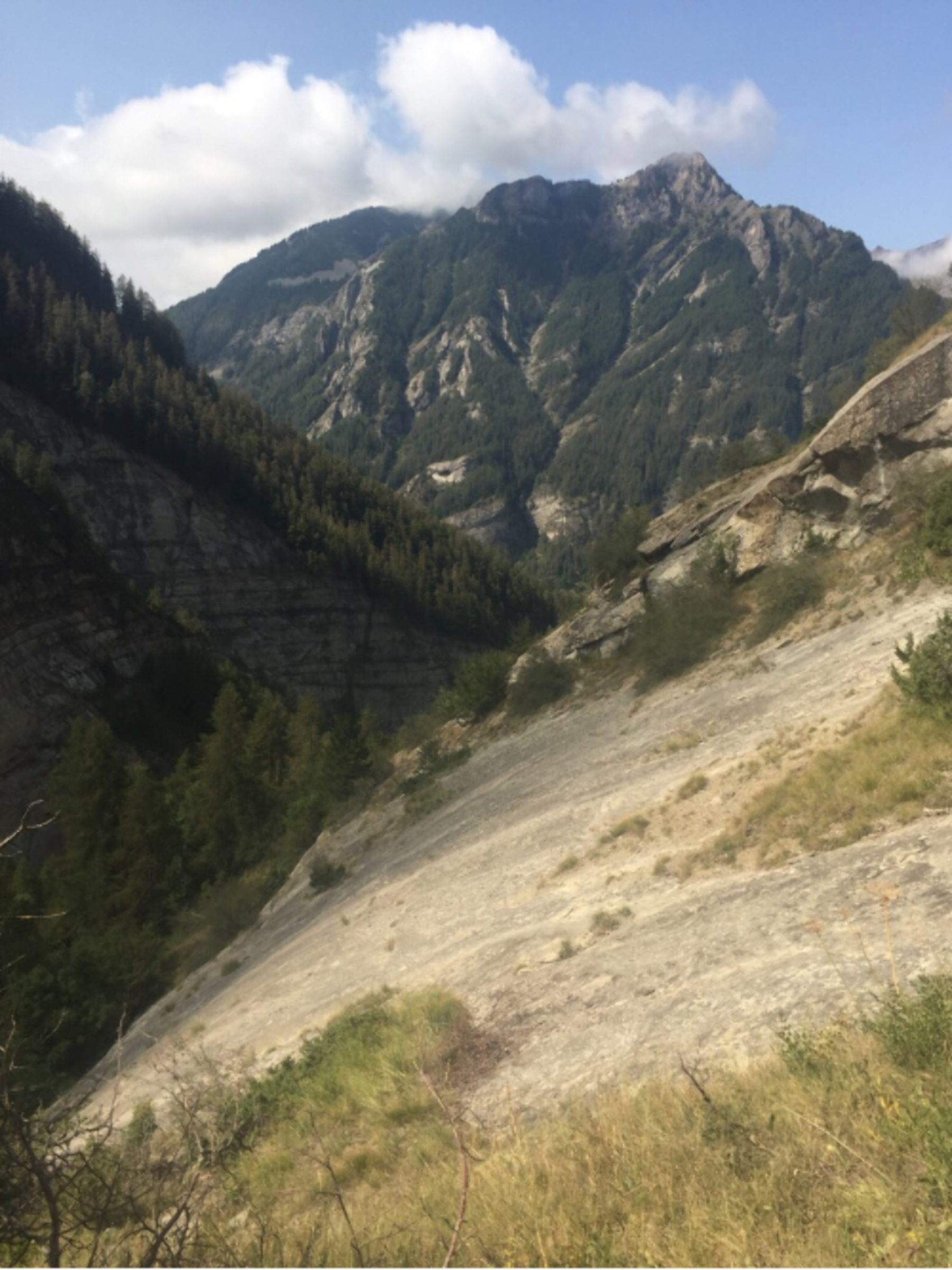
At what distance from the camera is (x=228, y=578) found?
7819 cm

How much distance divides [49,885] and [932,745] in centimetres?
2991

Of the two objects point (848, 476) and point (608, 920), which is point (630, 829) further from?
point (848, 476)

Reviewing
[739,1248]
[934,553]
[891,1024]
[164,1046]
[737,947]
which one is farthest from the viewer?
[934,553]

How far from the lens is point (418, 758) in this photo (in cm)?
2597

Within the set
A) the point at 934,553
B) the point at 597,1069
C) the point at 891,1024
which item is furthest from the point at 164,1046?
the point at 934,553

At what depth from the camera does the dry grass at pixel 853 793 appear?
791 centimetres

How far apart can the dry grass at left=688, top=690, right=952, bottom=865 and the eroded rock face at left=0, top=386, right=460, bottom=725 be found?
65.2 meters

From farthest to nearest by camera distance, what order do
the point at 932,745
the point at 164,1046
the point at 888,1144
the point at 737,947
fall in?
the point at 164,1046 → the point at 932,745 → the point at 737,947 → the point at 888,1144

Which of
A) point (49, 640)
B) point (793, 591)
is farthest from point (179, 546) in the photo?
point (793, 591)

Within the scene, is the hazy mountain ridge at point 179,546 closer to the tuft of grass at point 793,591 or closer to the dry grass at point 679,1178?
the tuft of grass at point 793,591

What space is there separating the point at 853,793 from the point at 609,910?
10.2 ft

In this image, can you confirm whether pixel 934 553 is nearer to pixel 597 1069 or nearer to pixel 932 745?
pixel 932 745

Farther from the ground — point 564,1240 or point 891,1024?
point 564,1240

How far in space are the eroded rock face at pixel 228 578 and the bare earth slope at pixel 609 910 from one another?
56.2 m
